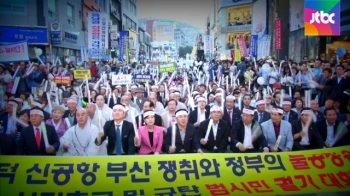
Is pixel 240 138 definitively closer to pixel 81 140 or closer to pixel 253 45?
pixel 81 140

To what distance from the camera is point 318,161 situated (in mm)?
5066

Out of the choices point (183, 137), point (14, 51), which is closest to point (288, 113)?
point (183, 137)

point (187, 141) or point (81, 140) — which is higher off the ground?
point (81, 140)

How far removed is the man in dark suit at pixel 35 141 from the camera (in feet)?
18.0

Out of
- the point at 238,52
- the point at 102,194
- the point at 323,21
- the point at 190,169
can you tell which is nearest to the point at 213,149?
the point at 190,169

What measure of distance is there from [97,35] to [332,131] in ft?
35.1

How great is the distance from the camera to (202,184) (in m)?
4.77

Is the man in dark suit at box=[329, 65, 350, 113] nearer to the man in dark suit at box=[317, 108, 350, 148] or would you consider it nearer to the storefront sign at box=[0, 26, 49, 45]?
the man in dark suit at box=[317, 108, 350, 148]

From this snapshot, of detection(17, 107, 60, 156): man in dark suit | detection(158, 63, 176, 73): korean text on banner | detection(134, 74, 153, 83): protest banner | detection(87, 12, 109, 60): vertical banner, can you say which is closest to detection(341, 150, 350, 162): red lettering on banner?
detection(17, 107, 60, 156): man in dark suit

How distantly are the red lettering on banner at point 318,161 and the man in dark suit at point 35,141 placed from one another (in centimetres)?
378

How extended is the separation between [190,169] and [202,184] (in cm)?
26

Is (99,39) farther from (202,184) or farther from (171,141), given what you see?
(202,184)

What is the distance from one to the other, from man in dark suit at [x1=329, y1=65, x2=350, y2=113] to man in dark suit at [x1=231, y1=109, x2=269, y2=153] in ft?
10.7

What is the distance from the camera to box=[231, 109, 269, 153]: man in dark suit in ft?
19.5
